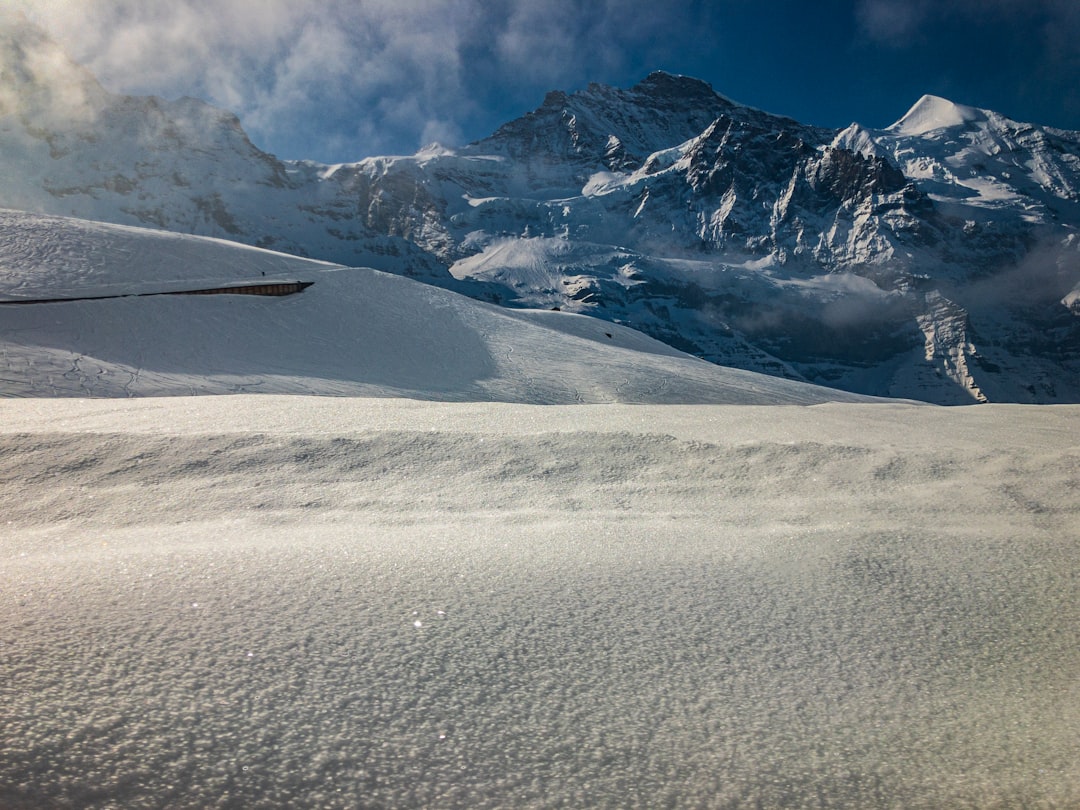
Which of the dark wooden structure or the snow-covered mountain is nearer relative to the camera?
the dark wooden structure

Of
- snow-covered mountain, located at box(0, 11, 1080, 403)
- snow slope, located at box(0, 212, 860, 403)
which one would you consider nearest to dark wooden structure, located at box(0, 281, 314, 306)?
snow slope, located at box(0, 212, 860, 403)

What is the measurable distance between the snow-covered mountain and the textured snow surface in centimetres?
12502

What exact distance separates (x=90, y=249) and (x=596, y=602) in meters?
14.8

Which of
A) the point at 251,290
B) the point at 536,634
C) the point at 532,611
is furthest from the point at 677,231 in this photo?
the point at 536,634

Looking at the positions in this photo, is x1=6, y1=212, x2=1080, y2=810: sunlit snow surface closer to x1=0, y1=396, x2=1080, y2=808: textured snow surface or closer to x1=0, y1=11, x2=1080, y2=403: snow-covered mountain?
x1=0, y1=396, x2=1080, y2=808: textured snow surface

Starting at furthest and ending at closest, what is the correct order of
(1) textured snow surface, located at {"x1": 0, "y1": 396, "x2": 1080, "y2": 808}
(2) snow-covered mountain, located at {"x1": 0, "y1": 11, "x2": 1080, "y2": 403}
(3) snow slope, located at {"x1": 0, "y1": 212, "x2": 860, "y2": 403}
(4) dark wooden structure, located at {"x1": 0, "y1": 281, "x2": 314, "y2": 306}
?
(2) snow-covered mountain, located at {"x1": 0, "y1": 11, "x2": 1080, "y2": 403} < (4) dark wooden structure, located at {"x1": 0, "y1": 281, "x2": 314, "y2": 306} < (3) snow slope, located at {"x1": 0, "y1": 212, "x2": 860, "y2": 403} < (1) textured snow surface, located at {"x1": 0, "y1": 396, "x2": 1080, "y2": 808}

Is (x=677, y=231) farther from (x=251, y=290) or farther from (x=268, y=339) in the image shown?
(x=268, y=339)

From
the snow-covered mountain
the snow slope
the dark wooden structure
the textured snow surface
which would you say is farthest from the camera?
the snow-covered mountain

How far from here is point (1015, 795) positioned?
3.98 ft

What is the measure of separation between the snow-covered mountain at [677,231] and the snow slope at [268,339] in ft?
370

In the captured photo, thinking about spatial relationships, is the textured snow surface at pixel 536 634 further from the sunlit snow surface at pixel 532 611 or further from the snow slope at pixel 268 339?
the snow slope at pixel 268 339

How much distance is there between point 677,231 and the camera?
179125 millimetres

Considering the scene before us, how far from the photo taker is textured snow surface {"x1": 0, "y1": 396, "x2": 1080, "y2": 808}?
1202 millimetres

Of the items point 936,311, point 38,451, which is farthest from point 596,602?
point 936,311
